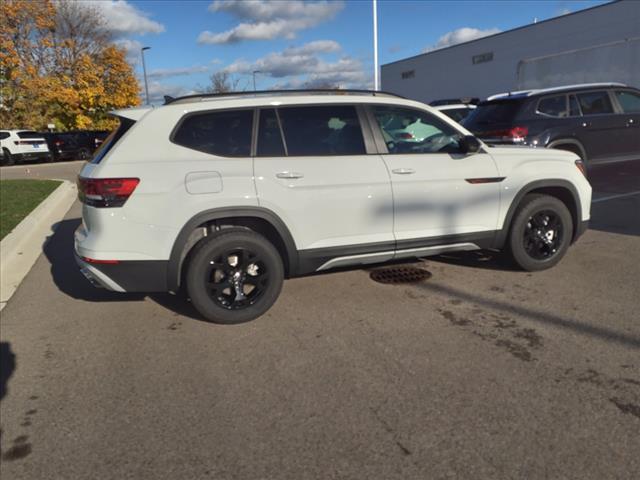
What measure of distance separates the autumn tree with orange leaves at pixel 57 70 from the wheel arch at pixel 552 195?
31356 millimetres

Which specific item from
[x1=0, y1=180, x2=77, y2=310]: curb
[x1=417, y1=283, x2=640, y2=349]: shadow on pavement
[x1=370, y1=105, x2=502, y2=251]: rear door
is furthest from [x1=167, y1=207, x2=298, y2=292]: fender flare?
[x1=0, y1=180, x2=77, y2=310]: curb

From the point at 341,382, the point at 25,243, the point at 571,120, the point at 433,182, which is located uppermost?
the point at 571,120

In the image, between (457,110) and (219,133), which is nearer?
(219,133)

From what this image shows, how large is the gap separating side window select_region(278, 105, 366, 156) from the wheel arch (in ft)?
5.44

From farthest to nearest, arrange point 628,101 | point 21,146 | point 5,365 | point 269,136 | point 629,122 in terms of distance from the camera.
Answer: point 21,146, point 628,101, point 629,122, point 269,136, point 5,365

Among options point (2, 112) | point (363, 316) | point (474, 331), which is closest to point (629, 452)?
point (474, 331)

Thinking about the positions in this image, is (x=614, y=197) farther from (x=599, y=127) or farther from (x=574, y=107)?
(x=574, y=107)

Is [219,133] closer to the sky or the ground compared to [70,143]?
closer to the ground

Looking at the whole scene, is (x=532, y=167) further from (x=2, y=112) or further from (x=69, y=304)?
(x=2, y=112)

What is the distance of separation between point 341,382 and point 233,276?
1.37 meters

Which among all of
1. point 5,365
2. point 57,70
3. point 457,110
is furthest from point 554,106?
point 57,70

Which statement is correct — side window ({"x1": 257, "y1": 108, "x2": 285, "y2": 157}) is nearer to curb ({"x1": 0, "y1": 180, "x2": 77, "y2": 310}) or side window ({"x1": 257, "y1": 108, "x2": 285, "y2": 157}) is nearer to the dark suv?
curb ({"x1": 0, "y1": 180, "x2": 77, "y2": 310})

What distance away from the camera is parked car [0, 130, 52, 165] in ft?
83.3

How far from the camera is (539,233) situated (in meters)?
5.13
